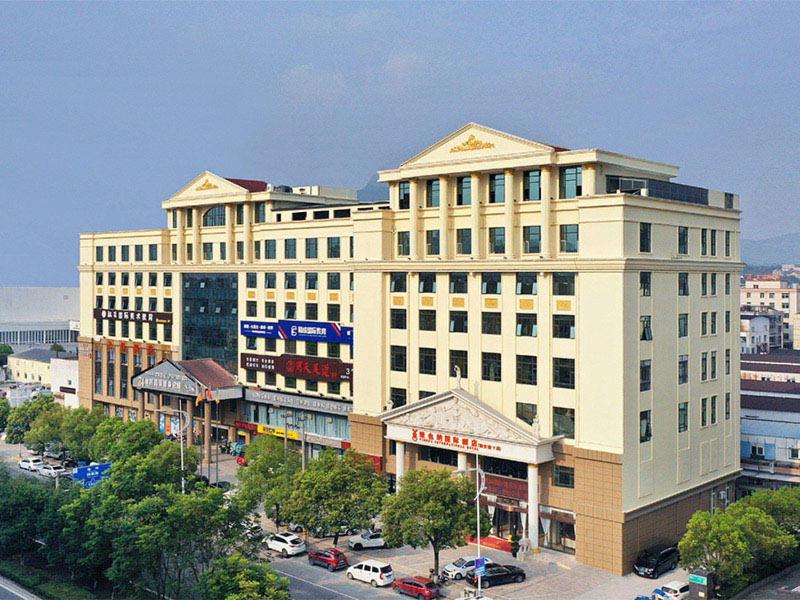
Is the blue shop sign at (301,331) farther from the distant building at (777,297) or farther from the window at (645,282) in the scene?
the distant building at (777,297)

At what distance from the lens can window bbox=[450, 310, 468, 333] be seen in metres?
46.2

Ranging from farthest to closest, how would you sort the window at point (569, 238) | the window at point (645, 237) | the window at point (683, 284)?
the window at point (683, 284) → the window at point (569, 238) → the window at point (645, 237)

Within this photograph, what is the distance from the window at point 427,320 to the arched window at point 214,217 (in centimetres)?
2328

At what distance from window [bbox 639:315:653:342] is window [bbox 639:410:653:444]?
3497 mm

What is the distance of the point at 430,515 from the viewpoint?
36781 mm

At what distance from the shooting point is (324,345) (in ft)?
188

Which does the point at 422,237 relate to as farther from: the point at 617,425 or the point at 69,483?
the point at 69,483

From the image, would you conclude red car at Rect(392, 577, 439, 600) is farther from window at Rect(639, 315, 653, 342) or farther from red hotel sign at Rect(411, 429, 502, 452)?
window at Rect(639, 315, 653, 342)

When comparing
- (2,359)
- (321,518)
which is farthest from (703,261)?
(2,359)

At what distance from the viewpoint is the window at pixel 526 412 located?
42906 millimetres

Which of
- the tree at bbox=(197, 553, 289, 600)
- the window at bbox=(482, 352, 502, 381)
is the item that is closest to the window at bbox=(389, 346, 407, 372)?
the window at bbox=(482, 352, 502, 381)

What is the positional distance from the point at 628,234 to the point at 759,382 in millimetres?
33191

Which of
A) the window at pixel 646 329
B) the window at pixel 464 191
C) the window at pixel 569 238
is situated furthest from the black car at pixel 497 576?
the window at pixel 464 191

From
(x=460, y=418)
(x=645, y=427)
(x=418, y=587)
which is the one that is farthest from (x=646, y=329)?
(x=418, y=587)
